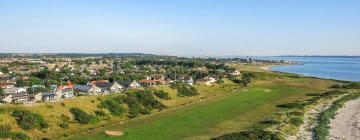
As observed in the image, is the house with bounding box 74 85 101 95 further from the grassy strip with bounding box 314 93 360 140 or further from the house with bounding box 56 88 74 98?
the grassy strip with bounding box 314 93 360 140

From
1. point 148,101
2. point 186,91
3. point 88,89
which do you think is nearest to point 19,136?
point 148,101

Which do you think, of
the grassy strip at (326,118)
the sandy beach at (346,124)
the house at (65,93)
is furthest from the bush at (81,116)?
the sandy beach at (346,124)

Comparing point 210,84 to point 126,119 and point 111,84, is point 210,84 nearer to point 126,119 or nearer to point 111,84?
point 111,84

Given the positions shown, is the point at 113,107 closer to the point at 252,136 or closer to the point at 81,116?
the point at 81,116

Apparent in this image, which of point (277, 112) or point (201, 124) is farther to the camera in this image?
point (277, 112)

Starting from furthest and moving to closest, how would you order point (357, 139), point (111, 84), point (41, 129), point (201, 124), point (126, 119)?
point (111, 84) < point (126, 119) < point (201, 124) < point (41, 129) < point (357, 139)

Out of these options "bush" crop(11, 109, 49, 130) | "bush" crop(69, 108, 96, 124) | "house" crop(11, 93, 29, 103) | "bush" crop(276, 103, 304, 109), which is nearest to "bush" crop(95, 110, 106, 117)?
"bush" crop(69, 108, 96, 124)

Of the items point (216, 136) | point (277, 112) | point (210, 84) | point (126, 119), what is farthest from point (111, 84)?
point (216, 136)

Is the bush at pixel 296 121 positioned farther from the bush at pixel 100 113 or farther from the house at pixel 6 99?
the house at pixel 6 99
